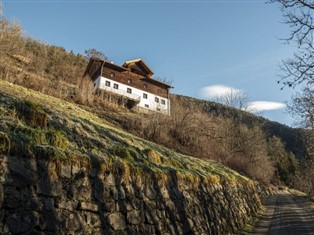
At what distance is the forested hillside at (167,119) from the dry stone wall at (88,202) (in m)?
14.6

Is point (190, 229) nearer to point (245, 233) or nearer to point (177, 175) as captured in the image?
point (177, 175)

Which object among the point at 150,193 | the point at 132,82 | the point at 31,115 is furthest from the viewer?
the point at 132,82

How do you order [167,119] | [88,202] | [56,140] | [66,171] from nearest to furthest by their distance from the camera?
[66,171] → [88,202] → [56,140] → [167,119]

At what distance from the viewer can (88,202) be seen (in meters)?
5.93

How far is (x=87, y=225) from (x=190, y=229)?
4.16m

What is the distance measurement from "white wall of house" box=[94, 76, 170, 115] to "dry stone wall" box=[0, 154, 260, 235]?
36.2 metres

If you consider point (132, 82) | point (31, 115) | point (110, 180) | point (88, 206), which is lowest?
point (88, 206)

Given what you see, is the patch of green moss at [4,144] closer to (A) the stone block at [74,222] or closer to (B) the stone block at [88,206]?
(A) the stone block at [74,222]

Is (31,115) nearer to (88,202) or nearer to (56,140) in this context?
(56,140)

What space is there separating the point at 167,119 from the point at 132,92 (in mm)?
24130

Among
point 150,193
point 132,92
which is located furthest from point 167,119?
point 132,92

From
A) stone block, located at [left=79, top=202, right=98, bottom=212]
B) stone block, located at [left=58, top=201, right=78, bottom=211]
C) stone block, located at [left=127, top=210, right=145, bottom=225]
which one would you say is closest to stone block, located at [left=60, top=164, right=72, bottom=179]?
stone block, located at [left=58, top=201, right=78, bottom=211]

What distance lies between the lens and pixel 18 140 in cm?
546

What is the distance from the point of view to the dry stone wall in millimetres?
4730
